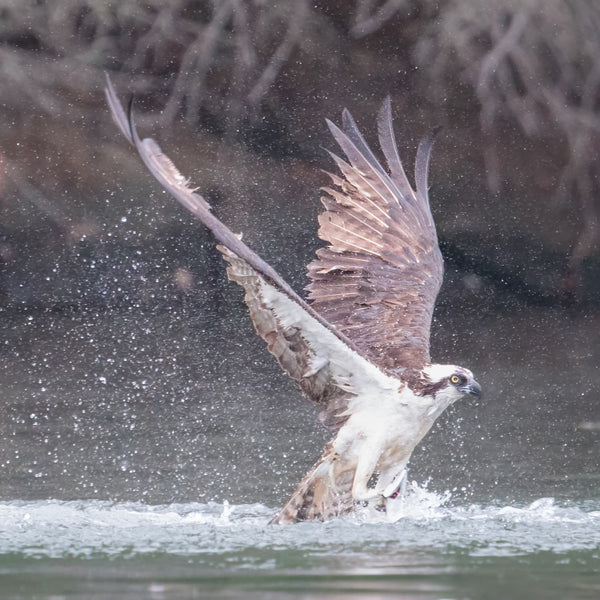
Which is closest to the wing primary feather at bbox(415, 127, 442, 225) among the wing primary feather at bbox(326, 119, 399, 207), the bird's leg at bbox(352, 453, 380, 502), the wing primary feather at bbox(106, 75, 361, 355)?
the wing primary feather at bbox(326, 119, 399, 207)

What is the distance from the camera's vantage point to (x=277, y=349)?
3982mm

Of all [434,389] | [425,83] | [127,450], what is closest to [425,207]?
[434,389]

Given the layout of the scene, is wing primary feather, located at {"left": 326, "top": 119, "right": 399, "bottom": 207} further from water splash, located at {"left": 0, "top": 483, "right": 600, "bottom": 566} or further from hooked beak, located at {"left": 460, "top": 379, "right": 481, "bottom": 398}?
water splash, located at {"left": 0, "top": 483, "right": 600, "bottom": 566}

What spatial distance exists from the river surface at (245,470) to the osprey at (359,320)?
21cm

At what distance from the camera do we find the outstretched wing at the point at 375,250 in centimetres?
467

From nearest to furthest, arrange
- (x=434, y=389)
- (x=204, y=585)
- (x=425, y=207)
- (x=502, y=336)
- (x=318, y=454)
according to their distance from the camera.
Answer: (x=204, y=585) → (x=434, y=389) → (x=425, y=207) → (x=318, y=454) → (x=502, y=336)

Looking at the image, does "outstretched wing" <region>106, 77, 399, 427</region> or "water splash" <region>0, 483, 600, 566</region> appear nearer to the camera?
"outstretched wing" <region>106, 77, 399, 427</region>

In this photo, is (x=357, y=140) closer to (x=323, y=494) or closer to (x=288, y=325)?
(x=288, y=325)

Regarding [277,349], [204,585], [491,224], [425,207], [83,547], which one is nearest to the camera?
[204,585]

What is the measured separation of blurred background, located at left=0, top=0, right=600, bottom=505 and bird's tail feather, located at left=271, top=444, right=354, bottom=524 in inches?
164

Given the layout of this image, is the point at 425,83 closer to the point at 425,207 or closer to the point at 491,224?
the point at 491,224

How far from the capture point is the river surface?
3244 mm

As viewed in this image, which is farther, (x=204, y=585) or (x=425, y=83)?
(x=425, y=83)

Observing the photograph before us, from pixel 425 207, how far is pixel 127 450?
2013 millimetres
